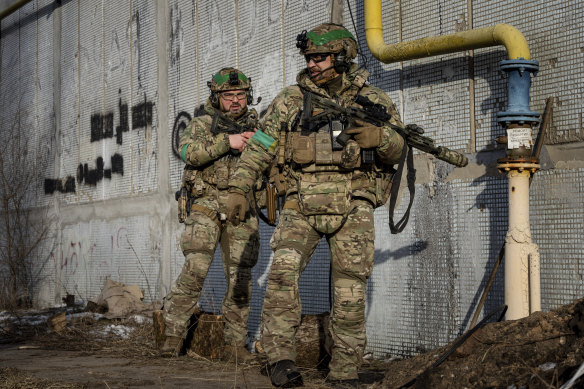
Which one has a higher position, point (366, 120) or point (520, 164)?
point (366, 120)

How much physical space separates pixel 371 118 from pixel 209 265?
211 cm

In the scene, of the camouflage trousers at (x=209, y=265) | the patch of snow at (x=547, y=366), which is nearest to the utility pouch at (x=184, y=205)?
the camouflage trousers at (x=209, y=265)

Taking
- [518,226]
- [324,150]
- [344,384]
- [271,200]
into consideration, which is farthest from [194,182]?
[518,226]

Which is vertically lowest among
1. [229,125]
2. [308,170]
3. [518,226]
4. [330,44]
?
[518,226]

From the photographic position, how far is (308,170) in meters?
4.86

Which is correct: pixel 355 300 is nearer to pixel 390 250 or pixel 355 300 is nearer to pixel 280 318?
pixel 280 318

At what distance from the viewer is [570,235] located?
4.93 metres

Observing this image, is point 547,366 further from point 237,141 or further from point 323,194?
point 237,141

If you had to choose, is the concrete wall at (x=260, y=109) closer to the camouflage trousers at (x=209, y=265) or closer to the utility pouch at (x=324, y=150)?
the camouflage trousers at (x=209, y=265)

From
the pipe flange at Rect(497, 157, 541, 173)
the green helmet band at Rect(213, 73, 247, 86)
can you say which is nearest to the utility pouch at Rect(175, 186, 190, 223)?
the green helmet band at Rect(213, 73, 247, 86)

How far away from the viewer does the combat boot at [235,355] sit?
6035mm

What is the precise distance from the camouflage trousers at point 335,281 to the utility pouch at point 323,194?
59mm

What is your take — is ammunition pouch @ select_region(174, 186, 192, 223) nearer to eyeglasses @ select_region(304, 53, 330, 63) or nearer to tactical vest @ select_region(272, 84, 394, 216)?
tactical vest @ select_region(272, 84, 394, 216)

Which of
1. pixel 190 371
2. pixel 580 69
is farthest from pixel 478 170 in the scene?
pixel 190 371
